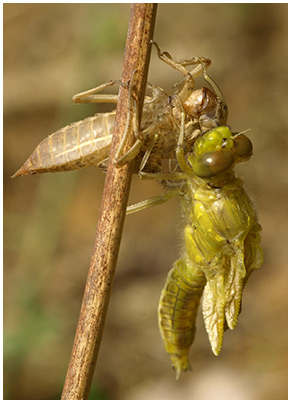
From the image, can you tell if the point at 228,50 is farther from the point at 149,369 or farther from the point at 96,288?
the point at 96,288

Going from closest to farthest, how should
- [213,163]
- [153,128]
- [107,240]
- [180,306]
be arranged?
[107,240] → [213,163] → [153,128] → [180,306]

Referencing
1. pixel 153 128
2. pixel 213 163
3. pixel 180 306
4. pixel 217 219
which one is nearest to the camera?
pixel 213 163

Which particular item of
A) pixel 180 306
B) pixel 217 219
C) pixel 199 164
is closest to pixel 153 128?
pixel 199 164

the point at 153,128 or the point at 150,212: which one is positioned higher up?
the point at 153,128

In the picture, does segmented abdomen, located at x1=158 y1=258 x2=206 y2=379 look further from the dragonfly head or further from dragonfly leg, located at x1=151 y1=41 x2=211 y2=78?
dragonfly leg, located at x1=151 y1=41 x2=211 y2=78

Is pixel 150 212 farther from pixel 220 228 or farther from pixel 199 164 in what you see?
pixel 199 164

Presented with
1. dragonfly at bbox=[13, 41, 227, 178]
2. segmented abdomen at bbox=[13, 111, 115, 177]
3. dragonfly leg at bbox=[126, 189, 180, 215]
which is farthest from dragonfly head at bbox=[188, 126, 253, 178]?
segmented abdomen at bbox=[13, 111, 115, 177]
